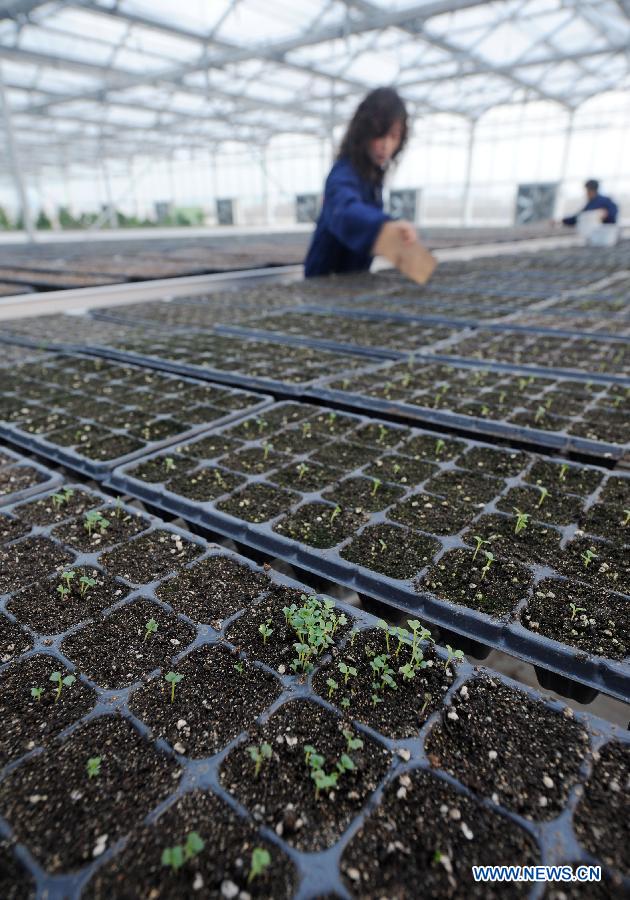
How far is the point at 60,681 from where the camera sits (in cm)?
98

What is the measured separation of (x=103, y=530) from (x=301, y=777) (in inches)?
35.0

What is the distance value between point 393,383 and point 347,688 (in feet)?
5.97

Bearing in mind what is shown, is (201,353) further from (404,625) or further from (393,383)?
(404,625)

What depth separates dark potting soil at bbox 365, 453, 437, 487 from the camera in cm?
174

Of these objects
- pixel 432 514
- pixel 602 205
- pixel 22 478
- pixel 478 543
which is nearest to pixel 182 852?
pixel 478 543

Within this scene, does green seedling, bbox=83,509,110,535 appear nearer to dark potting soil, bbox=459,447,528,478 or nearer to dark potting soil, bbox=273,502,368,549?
dark potting soil, bbox=273,502,368,549

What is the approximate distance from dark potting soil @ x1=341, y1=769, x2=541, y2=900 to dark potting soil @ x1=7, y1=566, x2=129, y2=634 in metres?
0.73

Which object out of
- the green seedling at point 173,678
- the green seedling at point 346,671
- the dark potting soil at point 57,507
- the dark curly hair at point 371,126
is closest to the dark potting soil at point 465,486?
the green seedling at point 346,671

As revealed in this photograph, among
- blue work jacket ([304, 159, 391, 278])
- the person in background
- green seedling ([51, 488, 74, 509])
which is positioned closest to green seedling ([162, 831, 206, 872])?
green seedling ([51, 488, 74, 509])

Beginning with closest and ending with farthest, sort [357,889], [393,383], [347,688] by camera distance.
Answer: [357,889] < [347,688] < [393,383]

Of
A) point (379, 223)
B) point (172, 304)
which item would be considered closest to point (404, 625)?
point (379, 223)

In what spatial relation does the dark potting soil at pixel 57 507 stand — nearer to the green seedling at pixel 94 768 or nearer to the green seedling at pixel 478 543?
the green seedling at pixel 94 768

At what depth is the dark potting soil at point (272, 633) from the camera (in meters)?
1.06

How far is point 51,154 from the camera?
3039 centimetres
